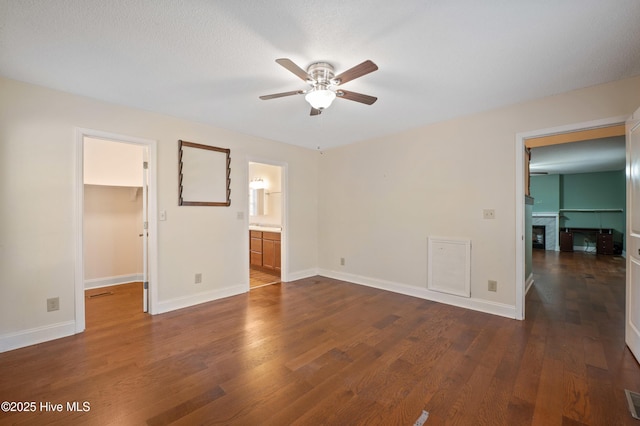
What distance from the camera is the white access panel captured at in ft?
11.1

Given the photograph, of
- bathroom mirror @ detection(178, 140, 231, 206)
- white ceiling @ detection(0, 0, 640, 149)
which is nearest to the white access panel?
white ceiling @ detection(0, 0, 640, 149)

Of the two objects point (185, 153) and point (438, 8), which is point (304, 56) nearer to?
point (438, 8)

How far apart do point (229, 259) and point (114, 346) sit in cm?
165

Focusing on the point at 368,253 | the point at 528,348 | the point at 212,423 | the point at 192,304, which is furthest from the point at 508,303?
the point at 192,304

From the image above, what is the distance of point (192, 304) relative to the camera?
3480mm

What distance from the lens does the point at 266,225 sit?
6.17m

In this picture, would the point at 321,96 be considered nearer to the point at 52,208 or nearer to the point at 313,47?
the point at 313,47

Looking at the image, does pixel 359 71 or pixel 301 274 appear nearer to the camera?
pixel 359 71

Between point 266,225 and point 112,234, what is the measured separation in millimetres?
2815

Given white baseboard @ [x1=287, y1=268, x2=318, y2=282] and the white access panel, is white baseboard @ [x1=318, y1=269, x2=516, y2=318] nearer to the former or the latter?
the white access panel

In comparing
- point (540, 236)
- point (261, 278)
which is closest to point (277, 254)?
point (261, 278)

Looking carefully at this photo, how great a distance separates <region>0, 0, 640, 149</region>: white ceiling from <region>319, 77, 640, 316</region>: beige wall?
0.29 metres

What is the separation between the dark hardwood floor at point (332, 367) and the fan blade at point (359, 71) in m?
2.20

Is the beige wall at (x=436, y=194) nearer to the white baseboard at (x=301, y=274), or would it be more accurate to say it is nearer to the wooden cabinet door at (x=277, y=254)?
the white baseboard at (x=301, y=274)
